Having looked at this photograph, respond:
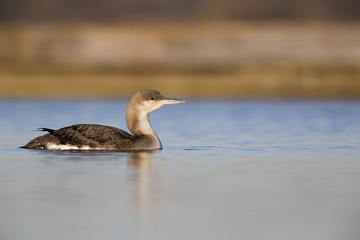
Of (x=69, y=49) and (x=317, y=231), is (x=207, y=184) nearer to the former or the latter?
(x=317, y=231)

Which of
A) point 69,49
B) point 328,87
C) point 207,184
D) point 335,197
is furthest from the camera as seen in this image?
point 69,49

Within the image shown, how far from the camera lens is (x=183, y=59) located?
25312 mm

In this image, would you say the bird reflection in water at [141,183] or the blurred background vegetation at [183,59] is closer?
the bird reflection in water at [141,183]

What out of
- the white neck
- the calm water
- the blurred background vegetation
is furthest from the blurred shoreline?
the white neck

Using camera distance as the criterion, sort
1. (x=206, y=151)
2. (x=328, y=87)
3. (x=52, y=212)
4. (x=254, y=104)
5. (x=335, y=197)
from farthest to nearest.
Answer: (x=328, y=87) < (x=254, y=104) < (x=206, y=151) < (x=335, y=197) < (x=52, y=212)

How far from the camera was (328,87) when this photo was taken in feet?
78.6

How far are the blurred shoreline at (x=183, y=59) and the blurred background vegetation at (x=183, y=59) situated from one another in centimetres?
3

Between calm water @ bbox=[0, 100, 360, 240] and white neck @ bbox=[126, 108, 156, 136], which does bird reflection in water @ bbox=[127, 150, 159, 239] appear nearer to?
calm water @ bbox=[0, 100, 360, 240]

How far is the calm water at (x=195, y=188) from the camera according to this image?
22.1ft

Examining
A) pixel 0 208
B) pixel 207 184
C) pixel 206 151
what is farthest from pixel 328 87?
pixel 0 208

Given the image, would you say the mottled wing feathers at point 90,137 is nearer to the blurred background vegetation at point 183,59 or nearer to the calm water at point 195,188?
the calm water at point 195,188

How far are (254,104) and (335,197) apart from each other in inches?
560

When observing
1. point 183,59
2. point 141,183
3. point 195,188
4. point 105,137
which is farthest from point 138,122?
point 183,59

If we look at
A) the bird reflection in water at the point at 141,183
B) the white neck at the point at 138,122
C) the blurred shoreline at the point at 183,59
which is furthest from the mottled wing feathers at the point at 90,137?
the blurred shoreline at the point at 183,59
